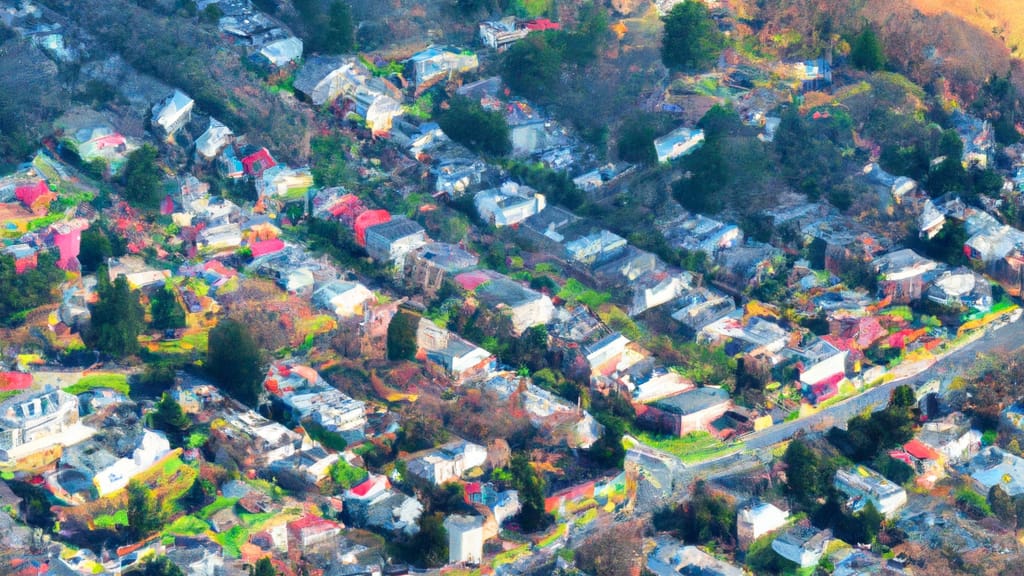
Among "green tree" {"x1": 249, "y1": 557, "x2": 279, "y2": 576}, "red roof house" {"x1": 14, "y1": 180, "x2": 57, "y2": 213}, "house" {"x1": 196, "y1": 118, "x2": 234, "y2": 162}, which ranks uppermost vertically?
"house" {"x1": 196, "y1": 118, "x2": 234, "y2": 162}

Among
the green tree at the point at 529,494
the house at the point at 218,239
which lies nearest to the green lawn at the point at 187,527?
the green tree at the point at 529,494

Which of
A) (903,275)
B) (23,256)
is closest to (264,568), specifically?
(23,256)

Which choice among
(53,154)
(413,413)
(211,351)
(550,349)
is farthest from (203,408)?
(53,154)

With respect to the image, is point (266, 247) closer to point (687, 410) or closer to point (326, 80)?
point (326, 80)

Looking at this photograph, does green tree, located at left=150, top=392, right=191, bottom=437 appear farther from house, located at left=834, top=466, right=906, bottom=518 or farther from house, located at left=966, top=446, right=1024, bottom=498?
house, located at left=966, top=446, right=1024, bottom=498

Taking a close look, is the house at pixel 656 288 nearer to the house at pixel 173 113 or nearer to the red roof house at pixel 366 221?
the red roof house at pixel 366 221

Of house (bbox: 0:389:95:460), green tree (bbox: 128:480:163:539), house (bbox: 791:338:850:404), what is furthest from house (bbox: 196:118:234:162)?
house (bbox: 791:338:850:404)
